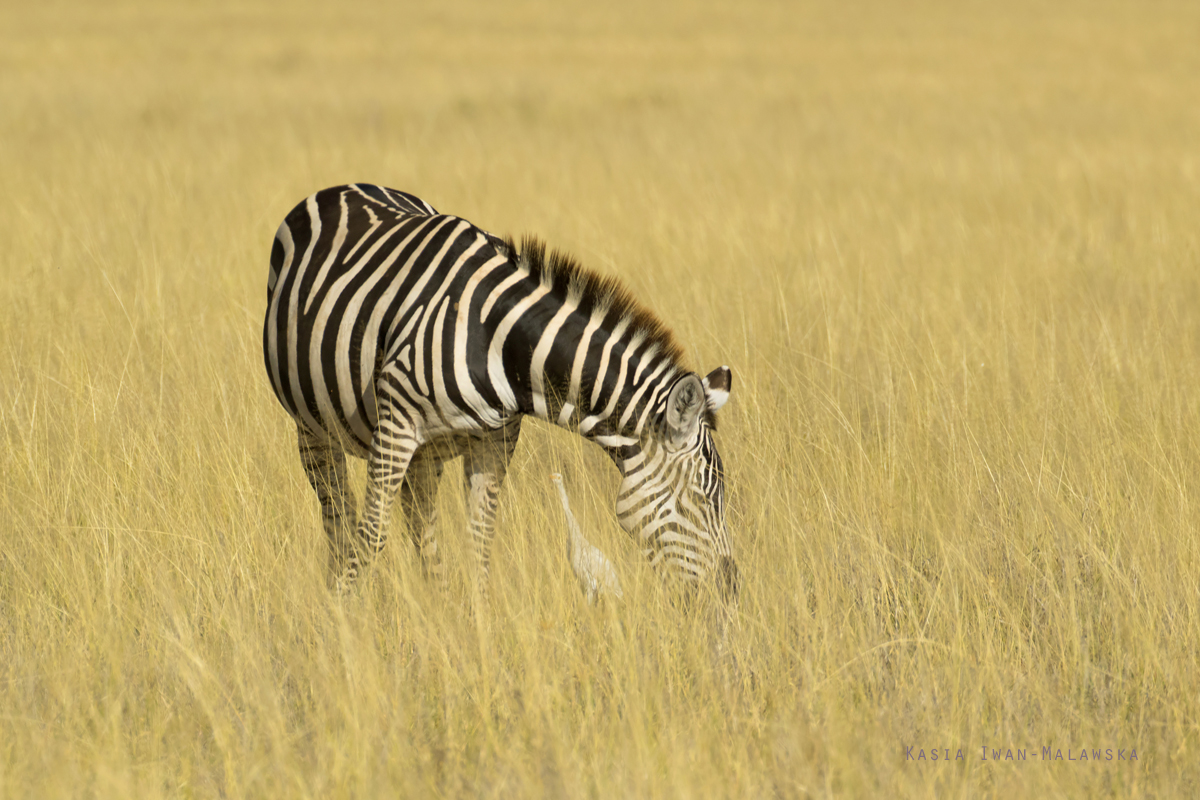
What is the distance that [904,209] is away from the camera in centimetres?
967

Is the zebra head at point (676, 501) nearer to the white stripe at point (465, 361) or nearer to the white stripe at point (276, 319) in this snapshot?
the white stripe at point (465, 361)

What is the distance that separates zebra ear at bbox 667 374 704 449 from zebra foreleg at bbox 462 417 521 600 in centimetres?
78

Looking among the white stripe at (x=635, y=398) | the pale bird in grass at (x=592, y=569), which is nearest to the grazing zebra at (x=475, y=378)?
the white stripe at (x=635, y=398)

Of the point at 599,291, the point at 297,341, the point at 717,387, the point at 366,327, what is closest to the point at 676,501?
the point at 717,387

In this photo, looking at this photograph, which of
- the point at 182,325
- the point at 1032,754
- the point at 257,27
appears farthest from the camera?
the point at 257,27

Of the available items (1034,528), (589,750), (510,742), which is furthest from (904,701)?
(1034,528)

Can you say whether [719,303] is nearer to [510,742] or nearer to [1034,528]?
[1034,528]

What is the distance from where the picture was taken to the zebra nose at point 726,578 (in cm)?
312

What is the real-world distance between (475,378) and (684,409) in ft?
2.21

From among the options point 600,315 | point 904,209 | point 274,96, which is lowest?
point 600,315

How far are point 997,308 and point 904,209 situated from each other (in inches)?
128

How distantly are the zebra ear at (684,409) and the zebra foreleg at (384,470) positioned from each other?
843mm

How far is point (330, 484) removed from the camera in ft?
13.4

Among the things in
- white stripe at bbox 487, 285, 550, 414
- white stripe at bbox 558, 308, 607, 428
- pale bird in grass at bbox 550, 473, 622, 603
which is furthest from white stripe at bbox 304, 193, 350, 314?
pale bird in grass at bbox 550, 473, 622, 603
